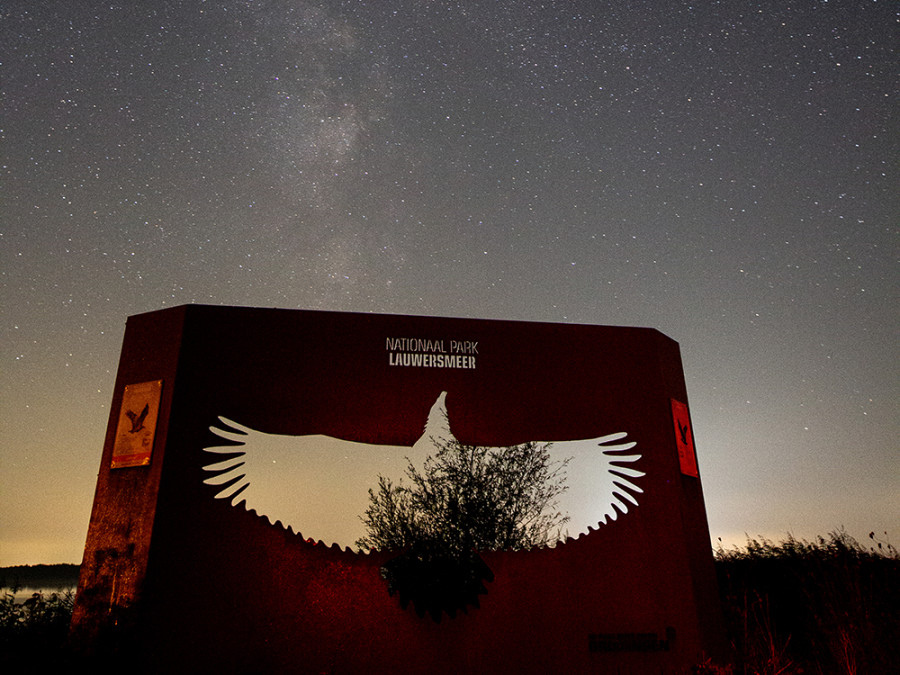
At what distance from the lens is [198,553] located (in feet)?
18.4

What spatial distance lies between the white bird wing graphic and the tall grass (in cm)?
166

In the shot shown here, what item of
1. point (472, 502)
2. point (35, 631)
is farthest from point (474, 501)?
point (35, 631)

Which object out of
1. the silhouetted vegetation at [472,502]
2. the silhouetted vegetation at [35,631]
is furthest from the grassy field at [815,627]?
the silhouetted vegetation at [472,502]

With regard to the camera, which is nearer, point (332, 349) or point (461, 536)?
point (332, 349)

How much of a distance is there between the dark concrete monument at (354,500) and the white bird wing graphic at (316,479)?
0.02m

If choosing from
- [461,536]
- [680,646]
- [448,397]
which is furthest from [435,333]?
[680,646]

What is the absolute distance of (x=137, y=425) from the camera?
6059mm

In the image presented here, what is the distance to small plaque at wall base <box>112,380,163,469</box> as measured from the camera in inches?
234

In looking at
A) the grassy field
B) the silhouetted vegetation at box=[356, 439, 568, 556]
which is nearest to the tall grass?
the grassy field

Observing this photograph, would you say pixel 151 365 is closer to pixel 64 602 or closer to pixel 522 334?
pixel 64 602

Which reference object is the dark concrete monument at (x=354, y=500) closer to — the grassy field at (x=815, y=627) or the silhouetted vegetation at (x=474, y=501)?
the grassy field at (x=815, y=627)

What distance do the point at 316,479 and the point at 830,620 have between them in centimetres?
541

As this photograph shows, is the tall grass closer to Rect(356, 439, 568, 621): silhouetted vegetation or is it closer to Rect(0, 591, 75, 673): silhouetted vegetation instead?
Rect(356, 439, 568, 621): silhouetted vegetation

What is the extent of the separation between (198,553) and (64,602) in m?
2.49
